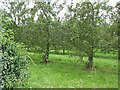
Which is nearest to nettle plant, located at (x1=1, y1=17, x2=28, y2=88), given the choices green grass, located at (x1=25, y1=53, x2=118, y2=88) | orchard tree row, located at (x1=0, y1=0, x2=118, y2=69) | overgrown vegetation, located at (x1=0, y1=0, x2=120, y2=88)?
overgrown vegetation, located at (x1=0, y1=0, x2=120, y2=88)

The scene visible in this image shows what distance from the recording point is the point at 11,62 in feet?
7.18

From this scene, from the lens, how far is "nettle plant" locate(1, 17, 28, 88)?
201 centimetres

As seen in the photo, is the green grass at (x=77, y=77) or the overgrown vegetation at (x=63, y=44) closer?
the overgrown vegetation at (x=63, y=44)

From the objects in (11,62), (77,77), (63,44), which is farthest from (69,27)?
(11,62)

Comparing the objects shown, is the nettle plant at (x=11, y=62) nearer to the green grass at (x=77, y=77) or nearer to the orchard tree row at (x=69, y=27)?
the green grass at (x=77, y=77)

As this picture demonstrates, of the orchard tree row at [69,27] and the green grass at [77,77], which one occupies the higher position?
the orchard tree row at [69,27]

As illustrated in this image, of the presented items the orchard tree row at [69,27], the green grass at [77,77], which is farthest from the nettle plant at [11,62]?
the orchard tree row at [69,27]

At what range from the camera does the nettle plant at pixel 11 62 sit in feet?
6.58

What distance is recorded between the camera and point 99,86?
13.1 ft

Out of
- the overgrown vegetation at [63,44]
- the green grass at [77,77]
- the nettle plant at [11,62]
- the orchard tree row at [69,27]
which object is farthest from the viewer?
the orchard tree row at [69,27]

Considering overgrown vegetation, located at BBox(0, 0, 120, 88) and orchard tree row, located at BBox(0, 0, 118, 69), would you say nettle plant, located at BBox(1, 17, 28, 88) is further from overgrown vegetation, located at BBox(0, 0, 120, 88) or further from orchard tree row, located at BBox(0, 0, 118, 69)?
orchard tree row, located at BBox(0, 0, 118, 69)

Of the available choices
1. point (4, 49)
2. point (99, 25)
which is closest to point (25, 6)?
point (99, 25)

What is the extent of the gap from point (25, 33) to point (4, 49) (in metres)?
5.47

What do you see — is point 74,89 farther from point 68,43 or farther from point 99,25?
point 99,25
